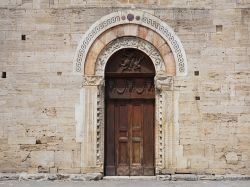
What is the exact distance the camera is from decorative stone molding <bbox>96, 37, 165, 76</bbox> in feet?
33.1

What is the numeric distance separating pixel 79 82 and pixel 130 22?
179 cm

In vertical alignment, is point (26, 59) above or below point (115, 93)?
above

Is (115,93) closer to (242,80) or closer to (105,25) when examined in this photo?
(105,25)

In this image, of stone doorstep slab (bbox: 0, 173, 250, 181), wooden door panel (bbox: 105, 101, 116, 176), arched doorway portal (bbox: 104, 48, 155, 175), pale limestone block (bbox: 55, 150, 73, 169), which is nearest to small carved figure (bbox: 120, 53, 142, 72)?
arched doorway portal (bbox: 104, 48, 155, 175)

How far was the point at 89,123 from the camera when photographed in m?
9.92

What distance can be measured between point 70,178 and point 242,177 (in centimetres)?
378

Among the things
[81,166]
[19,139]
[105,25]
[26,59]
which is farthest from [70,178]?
[105,25]

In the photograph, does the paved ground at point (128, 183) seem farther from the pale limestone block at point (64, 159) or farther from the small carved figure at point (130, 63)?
the small carved figure at point (130, 63)

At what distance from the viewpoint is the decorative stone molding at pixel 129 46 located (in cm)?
1009

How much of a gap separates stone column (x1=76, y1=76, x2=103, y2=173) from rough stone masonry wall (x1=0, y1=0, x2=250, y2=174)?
0.14 metres

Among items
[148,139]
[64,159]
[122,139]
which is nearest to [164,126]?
[148,139]

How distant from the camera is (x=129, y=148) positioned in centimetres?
1036

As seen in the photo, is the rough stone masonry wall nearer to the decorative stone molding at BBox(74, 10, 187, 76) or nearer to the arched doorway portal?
the decorative stone molding at BBox(74, 10, 187, 76)

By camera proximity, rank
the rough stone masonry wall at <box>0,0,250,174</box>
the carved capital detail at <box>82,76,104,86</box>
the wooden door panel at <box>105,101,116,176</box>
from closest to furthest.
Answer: the rough stone masonry wall at <box>0,0,250,174</box>, the carved capital detail at <box>82,76,104,86</box>, the wooden door panel at <box>105,101,116,176</box>
